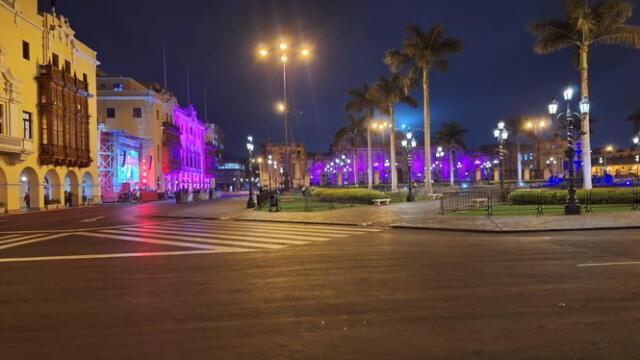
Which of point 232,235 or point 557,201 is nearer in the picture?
point 232,235

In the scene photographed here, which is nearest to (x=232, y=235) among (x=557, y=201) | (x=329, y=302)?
(x=329, y=302)

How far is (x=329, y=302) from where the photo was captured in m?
6.88

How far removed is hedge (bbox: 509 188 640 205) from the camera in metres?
23.6

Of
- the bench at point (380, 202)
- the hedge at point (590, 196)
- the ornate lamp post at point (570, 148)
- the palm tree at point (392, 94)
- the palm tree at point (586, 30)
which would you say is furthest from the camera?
the palm tree at point (392, 94)

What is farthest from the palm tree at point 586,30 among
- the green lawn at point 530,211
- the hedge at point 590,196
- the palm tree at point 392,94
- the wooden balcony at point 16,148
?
the wooden balcony at point 16,148

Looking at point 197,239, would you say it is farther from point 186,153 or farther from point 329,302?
point 186,153

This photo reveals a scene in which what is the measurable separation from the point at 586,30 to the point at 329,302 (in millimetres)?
26963

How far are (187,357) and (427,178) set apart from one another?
37.6 meters

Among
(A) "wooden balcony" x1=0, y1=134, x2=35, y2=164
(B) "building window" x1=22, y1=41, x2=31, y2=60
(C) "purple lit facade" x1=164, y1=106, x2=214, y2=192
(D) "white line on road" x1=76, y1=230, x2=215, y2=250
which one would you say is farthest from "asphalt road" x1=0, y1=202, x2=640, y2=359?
(C) "purple lit facade" x1=164, y1=106, x2=214, y2=192

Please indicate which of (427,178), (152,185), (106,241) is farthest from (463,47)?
(152,185)

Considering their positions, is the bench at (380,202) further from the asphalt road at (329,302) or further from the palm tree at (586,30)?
the asphalt road at (329,302)

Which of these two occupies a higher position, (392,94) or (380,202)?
(392,94)

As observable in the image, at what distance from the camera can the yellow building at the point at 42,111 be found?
116 ft

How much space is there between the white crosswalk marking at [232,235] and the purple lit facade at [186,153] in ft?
180
